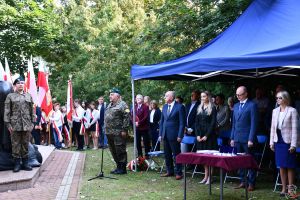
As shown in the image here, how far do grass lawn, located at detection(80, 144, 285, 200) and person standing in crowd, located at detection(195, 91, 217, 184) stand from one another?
66 cm

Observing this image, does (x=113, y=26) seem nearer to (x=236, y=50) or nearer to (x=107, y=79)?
(x=107, y=79)

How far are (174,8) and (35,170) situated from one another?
7406 millimetres

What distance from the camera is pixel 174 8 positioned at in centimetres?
1435

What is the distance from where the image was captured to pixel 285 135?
7367mm

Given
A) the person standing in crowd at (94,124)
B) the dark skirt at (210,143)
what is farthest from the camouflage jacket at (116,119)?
the person standing in crowd at (94,124)

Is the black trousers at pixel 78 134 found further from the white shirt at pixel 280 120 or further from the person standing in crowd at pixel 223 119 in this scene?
the white shirt at pixel 280 120

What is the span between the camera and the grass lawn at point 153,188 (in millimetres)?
7750

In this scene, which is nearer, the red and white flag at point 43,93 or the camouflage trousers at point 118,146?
the camouflage trousers at point 118,146

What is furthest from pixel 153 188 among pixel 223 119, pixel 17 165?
pixel 17 165

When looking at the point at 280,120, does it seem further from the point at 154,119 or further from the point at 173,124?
the point at 154,119

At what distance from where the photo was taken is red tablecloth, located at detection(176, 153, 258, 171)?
6.43m

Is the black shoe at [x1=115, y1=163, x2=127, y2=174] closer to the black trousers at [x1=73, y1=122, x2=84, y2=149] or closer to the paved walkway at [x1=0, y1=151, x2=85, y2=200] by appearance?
the paved walkway at [x1=0, y1=151, x2=85, y2=200]

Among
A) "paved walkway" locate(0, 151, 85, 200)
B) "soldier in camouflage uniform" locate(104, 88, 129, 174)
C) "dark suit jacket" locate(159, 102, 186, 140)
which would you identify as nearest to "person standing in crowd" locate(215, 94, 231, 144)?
"dark suit jacket" locate(159, 102, 186, 140)

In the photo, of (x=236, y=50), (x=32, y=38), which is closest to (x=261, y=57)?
(x=236, y=50)
